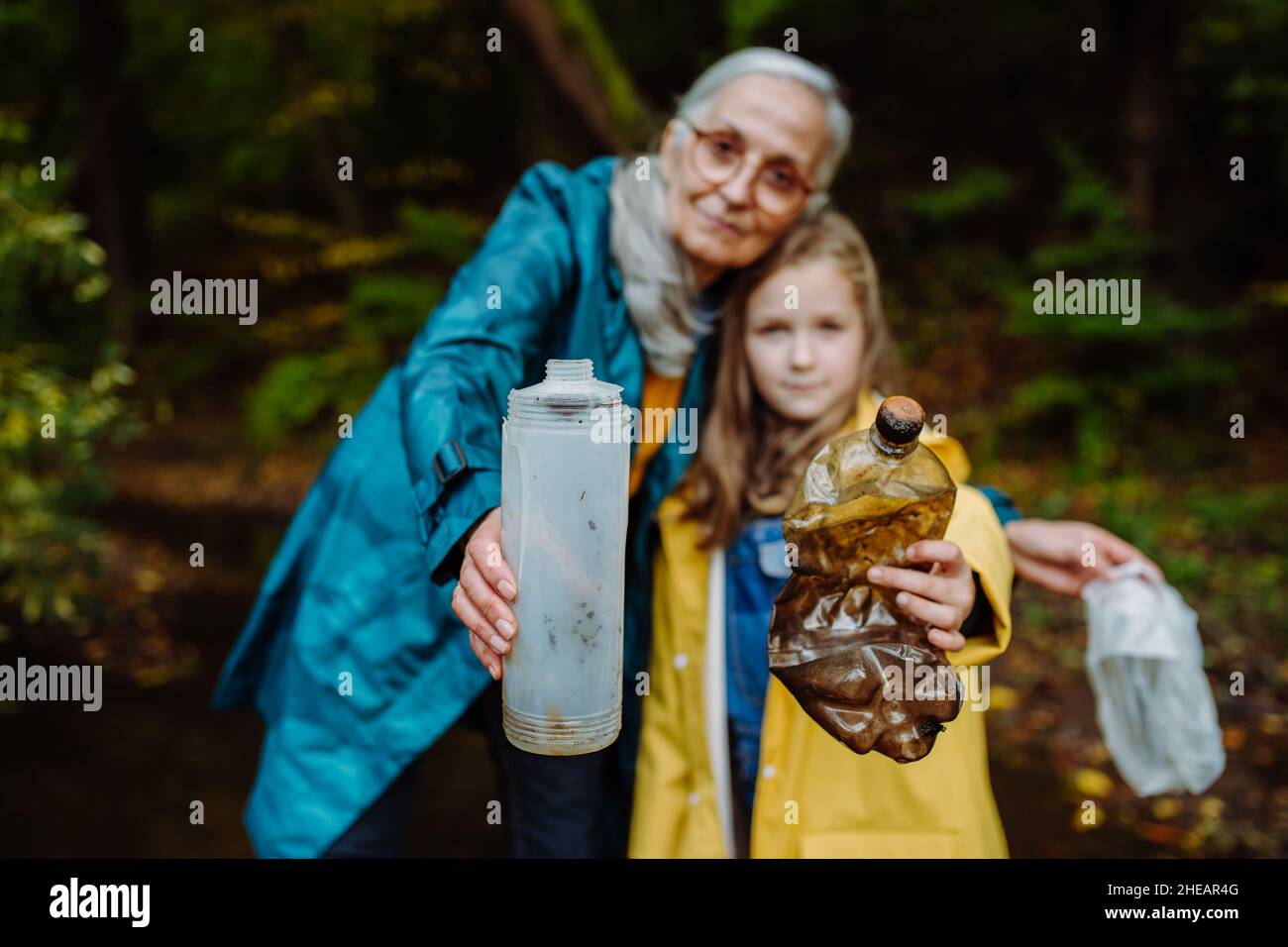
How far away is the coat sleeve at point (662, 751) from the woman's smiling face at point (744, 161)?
79 centimetres

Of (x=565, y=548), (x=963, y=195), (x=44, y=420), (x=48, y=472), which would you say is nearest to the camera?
(x=565, y=548)

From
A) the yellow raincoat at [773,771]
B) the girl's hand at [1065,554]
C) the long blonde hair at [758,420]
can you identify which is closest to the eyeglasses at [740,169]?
the long blonde hair at [758,420]

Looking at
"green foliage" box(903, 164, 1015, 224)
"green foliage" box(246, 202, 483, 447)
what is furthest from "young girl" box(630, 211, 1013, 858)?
"green foliage" box(903, 164, 1015, 224)

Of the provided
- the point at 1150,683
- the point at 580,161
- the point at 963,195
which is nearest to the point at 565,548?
the point at 1150,683

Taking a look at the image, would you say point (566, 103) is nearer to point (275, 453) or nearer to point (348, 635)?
point (348, 635)

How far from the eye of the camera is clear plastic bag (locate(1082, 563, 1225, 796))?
229 cm

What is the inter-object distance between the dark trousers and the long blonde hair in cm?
65

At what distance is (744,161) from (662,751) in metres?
1.41

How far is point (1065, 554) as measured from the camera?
2311 mm

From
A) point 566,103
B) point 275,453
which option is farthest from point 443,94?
point 566,103

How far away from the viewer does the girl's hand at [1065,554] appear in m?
2.30

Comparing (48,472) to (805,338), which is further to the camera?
(48,472)

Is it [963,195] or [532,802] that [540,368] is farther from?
[963,195]

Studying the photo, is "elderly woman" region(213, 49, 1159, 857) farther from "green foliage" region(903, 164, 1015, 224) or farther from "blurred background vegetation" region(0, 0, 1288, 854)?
"green foliage" region(903, 164, 1015, 224)
